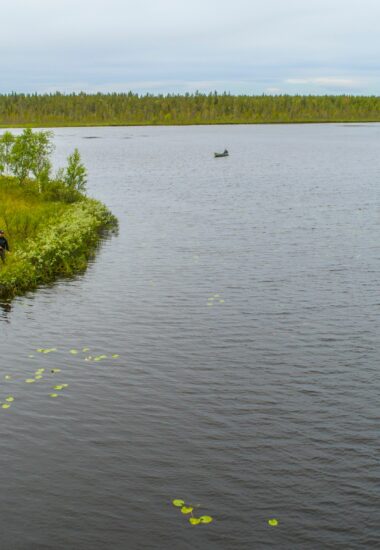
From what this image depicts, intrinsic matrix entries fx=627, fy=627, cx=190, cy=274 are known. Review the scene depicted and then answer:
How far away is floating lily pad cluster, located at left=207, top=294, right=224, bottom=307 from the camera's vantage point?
30.2 metres

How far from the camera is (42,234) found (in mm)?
40594

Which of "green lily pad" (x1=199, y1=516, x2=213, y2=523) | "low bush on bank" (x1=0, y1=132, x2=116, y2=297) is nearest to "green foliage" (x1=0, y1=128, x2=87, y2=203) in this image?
"low bush on bank" (x1=0, y1=132, x2=116, y2=297)

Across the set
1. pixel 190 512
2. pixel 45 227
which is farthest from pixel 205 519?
pixel 45 227

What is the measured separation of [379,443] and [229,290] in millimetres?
16024

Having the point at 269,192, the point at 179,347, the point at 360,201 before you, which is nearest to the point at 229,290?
the point at 179,347

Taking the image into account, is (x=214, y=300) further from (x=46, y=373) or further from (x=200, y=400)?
(x=200, y=400)

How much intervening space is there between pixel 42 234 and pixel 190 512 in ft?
95.7

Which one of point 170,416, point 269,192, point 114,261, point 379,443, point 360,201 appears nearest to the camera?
point 379,443

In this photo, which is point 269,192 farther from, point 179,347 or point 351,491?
point 351,491

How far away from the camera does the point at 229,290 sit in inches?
1273

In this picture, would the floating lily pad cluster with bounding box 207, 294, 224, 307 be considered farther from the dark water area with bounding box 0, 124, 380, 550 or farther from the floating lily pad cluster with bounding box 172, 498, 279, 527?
the floating lily pad cluster with bounding box 172, 498, 279, 527

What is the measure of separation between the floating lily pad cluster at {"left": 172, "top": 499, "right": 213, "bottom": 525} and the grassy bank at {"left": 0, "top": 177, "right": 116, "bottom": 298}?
789 inches

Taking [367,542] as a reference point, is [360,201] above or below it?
above

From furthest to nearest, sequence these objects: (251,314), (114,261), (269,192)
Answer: (269,192), (114,261), (251,314)
